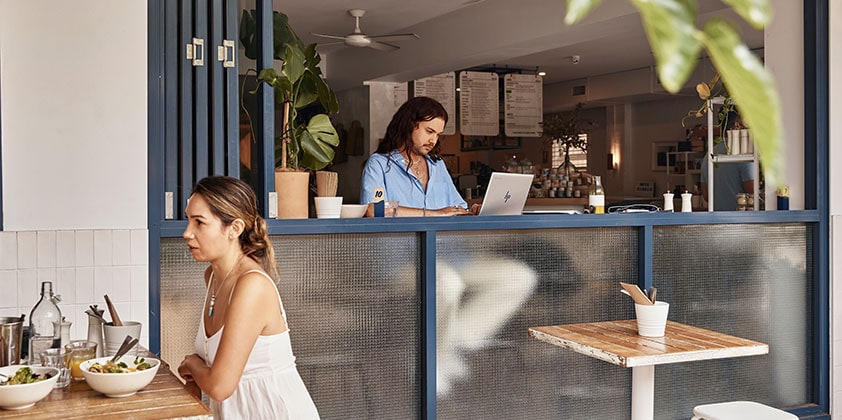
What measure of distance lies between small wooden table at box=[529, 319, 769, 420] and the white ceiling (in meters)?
2.99

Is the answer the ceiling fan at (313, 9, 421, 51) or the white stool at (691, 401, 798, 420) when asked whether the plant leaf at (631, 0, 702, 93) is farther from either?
the ceiling fan at (313, 9, 421, 51)

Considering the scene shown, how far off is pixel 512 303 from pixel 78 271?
6.05ft

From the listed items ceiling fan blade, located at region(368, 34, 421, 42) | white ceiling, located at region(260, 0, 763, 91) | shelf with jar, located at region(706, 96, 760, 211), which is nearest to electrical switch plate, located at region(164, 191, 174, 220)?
shelf with jar, located at region(706, 96, 760, 211)

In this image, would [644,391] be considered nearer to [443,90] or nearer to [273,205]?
[273,205]

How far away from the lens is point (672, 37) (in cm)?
33

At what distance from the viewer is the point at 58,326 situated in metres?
2.47

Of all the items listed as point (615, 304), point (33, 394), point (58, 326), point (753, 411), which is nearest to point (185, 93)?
point (58, 326)

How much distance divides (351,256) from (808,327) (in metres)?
2.57

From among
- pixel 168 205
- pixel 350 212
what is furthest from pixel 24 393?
pixel 350 212

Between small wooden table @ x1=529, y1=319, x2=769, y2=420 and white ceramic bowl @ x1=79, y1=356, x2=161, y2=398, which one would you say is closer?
white ceramic bowl @ x1=79, y1=356, x2=161, y2=398

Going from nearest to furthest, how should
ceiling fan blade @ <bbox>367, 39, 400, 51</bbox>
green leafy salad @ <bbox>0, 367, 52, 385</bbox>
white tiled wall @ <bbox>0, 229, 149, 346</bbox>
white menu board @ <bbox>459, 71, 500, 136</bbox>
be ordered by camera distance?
1. green leafy salad @ <bbox>0, 367, 52, 385</bbox>
2. white tiled wall @ <bbox>0, 229, 149, 346</bbox>
3. ceiling fan blade @ <bbox>367, 39, 400, 51</bbox>
4. white menu board @ <bbox>459, 71, 500, 136</bbox>

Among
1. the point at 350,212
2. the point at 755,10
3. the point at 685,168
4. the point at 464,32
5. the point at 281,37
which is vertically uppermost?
the point at 464,32

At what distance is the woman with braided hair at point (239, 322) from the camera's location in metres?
2.30

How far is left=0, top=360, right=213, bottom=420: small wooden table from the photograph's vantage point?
2.00m
